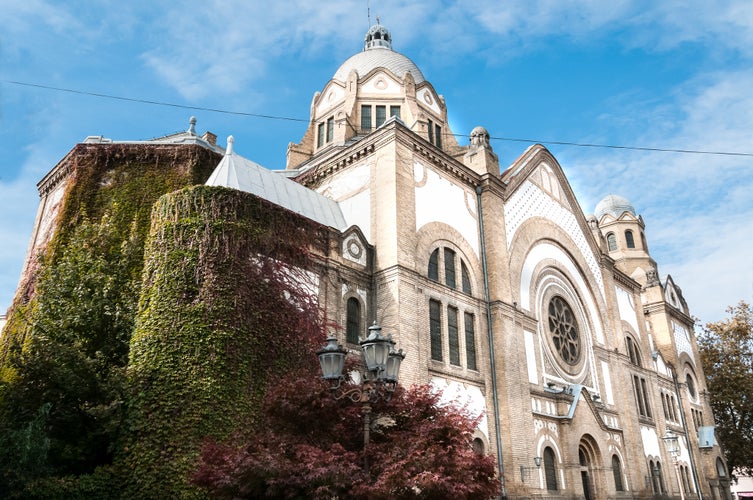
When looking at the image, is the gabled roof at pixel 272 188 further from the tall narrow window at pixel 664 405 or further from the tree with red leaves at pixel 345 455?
the tall narrow window at pixel 664 405

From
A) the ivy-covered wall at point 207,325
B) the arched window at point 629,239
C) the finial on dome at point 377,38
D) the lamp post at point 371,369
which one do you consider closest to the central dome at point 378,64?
the finial on dome at point 377,38

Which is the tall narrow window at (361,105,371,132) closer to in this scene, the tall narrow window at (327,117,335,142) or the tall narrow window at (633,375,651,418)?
the tall narrow window at (327,117,335,142)

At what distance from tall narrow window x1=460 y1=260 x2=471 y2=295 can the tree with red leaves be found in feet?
33.5

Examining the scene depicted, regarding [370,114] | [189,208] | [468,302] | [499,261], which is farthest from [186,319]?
[370,114]

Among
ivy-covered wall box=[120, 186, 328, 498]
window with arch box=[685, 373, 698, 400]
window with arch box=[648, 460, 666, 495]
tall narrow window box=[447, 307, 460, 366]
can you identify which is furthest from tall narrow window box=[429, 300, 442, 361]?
window with arch box=[685, 373, 698, 400]

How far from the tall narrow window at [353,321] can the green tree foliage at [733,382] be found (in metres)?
36.4

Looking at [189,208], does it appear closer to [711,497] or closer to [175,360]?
[175,360]

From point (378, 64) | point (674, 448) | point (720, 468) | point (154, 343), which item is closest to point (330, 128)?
point (378, 64)

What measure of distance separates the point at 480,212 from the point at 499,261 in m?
2.40

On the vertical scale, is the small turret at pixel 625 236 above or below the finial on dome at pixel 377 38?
below

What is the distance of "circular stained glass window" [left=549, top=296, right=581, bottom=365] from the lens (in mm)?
27906

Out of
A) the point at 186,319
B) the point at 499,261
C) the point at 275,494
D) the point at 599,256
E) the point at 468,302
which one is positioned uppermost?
the point at 599,256

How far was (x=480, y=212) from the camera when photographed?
26.0 metres

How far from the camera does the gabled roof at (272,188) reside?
70.3 feet
